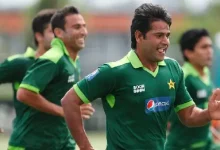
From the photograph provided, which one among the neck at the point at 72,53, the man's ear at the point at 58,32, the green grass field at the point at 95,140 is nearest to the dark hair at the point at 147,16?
the neck at the point at 72,53

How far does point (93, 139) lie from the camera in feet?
68.9

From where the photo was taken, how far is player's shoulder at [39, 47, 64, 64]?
9.92m

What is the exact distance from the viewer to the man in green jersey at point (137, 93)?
8156mm

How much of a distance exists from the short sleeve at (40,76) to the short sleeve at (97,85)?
5.38 ft

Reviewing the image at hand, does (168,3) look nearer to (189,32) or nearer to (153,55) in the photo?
(189,32)

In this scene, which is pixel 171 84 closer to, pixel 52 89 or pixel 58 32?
pixel 52 89

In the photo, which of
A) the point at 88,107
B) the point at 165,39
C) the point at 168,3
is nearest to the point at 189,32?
the point at 88,107

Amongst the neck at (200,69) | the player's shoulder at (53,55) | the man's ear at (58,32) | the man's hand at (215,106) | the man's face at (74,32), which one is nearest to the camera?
the man's hand at (215,106)

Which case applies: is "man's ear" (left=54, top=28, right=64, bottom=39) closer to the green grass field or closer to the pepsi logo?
the pepsi logo

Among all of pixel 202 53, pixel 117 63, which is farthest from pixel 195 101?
pixel 117 63

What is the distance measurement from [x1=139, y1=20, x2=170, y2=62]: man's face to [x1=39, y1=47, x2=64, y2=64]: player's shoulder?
1.83 metres

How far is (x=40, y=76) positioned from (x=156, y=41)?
76.0 inches

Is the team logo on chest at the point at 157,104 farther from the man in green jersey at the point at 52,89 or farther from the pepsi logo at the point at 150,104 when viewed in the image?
the man in green jersey at the point at 52,89

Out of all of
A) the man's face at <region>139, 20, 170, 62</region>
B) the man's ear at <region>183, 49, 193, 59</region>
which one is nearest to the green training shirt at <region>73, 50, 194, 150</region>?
the man's face at <region>139, 20, 170, 62</region>
